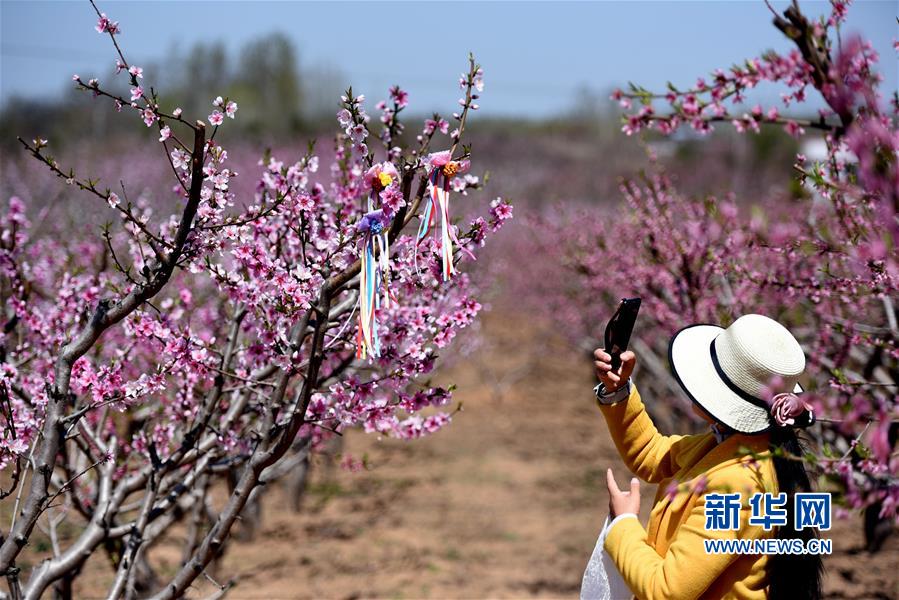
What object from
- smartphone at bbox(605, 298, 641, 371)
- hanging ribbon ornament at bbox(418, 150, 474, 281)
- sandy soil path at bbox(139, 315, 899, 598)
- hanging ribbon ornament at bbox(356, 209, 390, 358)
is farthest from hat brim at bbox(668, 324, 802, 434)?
sandy soil path at bbox(139, 315, 899, 598)

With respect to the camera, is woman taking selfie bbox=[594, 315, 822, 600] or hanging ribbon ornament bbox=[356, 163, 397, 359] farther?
hanging ribbon ornament bbox=[356, 163, 397, 359]

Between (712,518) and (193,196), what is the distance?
1738mm

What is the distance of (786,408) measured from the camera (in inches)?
80.7

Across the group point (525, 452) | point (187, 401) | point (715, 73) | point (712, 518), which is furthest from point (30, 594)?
point (525, 452)

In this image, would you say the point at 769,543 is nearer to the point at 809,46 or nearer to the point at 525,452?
the point at 809,46

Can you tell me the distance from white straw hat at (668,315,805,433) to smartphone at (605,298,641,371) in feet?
0.80

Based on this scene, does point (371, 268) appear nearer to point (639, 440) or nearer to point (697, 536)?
point (639, 440)

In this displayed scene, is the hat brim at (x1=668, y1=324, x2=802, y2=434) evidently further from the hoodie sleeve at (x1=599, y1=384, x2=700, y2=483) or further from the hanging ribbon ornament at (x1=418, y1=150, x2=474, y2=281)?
the hanging ribbon ornament at (x1=418, y1=150, x2=474, y2=281)

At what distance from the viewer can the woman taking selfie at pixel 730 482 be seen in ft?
6.63

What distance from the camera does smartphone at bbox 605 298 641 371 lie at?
2.39m

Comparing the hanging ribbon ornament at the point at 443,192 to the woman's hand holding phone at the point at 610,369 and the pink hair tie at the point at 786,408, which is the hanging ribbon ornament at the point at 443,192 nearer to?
the woman's hand holding phone at the point at 610,369

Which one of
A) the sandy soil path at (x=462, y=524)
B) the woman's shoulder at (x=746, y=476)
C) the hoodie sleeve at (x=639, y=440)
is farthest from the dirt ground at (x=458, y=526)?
the woman's shoulder at (x=746, y=476)

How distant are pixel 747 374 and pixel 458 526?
17.3ft

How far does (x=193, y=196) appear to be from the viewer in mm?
2322
